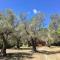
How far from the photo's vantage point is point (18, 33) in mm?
25844

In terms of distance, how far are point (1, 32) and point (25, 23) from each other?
624cm

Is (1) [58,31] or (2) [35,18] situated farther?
(1) [58,31]

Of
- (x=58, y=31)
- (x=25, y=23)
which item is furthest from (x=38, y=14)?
(x=58, y=31)

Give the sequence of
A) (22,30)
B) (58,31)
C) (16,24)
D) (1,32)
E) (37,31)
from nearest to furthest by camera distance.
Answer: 1. (1,32)
2. (16,24)
3. (22,30)
4. (37,31)
5. (58,31)

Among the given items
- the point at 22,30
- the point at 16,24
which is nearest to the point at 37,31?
the point at 22,30

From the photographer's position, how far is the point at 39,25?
2958 cm

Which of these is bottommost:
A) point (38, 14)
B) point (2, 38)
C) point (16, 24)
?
point (2, 38)

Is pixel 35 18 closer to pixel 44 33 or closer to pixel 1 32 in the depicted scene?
pixel 44 33

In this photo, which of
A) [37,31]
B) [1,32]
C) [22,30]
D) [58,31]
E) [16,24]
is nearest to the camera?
[1,32]

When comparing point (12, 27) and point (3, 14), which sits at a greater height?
point (3, 14)

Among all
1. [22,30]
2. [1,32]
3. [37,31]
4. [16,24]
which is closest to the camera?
[1,32]

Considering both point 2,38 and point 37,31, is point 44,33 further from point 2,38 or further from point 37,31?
point 2,38

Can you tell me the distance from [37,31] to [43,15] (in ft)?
9.11

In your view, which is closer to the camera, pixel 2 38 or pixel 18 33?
pixel 2 38
